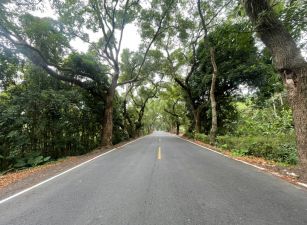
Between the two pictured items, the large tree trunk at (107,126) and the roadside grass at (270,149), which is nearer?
the roadside grass at (270,149)

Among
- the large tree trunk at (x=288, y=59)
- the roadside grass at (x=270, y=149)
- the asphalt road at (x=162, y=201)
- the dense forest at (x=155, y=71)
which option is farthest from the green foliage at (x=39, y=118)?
the large tree trunk at (x=288, y=59)

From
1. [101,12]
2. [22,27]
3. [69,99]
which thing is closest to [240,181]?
[69,99]

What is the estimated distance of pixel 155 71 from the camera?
86.4 feet

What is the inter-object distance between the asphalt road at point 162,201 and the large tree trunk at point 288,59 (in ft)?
5.68

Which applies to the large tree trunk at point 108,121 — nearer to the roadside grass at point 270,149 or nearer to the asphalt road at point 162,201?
the roadside grass at point 270,149

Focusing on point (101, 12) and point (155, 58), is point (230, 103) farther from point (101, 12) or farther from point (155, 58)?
point (101, 12)

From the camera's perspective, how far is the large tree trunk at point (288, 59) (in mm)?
6379

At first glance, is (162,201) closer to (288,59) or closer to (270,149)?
(288,59)

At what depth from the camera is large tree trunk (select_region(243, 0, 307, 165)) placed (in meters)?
6.38

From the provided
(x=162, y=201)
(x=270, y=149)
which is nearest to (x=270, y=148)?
(x=270, y=149)

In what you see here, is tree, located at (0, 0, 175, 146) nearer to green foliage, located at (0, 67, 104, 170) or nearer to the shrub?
green foliage, located at (0, 67, 104, 170)

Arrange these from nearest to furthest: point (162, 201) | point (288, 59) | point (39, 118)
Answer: point (162, 201) < point (288, 59) < point (39, 118)

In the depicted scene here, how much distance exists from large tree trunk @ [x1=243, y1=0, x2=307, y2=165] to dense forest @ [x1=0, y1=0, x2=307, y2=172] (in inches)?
1.0

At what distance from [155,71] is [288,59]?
66.9ft
